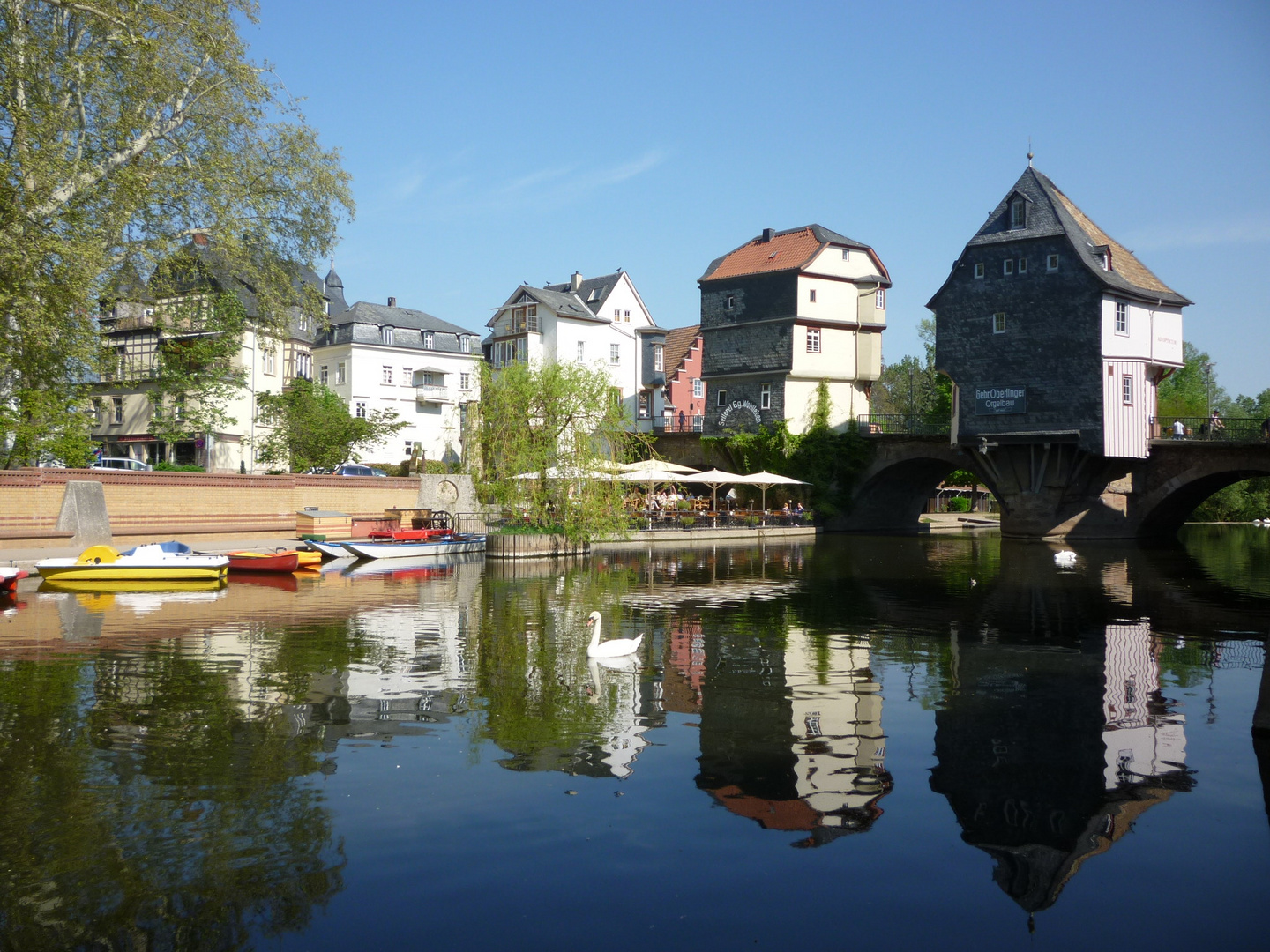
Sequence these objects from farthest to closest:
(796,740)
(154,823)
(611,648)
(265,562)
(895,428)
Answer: (895,428) → (265,562) → (611,648) → (796,740) → (154,823)

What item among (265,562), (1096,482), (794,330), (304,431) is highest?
(794,330)

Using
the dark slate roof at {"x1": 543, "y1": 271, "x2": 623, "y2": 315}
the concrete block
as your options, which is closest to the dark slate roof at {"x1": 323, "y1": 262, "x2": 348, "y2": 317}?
the dark slate roof at {"x1": 543, "y1": 271, "x2": 623, "y2": 315}

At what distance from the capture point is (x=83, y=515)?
3086 cm

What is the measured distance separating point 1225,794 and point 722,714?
5.35 m

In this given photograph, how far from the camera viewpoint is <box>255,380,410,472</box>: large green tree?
189 ft

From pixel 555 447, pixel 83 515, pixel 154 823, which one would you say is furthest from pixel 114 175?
pixel 154 823

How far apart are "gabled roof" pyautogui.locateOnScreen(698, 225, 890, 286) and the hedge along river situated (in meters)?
46.3

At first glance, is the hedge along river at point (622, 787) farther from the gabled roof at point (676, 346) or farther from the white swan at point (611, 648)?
the gabled roof at point (676, 346)

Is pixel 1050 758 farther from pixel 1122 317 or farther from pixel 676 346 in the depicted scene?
pixel 676 346

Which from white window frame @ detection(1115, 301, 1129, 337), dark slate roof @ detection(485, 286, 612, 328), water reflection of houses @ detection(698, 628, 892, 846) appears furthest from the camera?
dark slate roof @ detection(485, 286, 612, 328)

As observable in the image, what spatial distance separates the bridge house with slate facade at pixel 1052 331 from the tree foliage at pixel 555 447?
2310cm

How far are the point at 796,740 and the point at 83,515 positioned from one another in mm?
26491

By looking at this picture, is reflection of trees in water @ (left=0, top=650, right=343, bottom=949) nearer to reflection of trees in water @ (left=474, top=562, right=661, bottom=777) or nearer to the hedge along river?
the hedge along river

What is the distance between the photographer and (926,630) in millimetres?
20297
